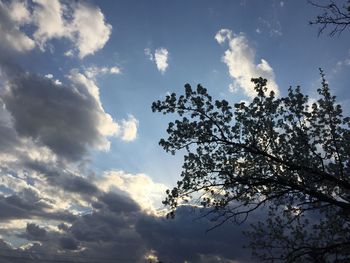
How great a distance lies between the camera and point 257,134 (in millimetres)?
19250

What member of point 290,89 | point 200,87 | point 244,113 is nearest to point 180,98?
point 200,87

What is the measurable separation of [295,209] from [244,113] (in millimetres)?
5235

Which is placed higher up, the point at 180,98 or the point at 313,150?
the point at 180,98

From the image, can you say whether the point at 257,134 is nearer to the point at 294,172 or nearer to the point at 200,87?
the point at 294,172

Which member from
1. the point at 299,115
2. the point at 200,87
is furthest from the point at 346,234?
the point at 200,87

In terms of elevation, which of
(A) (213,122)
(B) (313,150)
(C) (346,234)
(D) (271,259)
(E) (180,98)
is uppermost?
(E) (180,98)

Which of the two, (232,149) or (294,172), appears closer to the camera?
(294,172)

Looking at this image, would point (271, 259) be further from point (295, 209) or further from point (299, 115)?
point (299, 115)

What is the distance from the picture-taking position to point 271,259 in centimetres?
2022

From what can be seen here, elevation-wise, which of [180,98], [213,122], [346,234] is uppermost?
[180,98]

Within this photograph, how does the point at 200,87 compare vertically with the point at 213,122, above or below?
above

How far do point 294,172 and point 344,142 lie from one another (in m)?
3.21

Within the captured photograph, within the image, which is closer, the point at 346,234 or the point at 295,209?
the point at 295,209

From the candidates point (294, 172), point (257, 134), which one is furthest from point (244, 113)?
point (294, 172)
